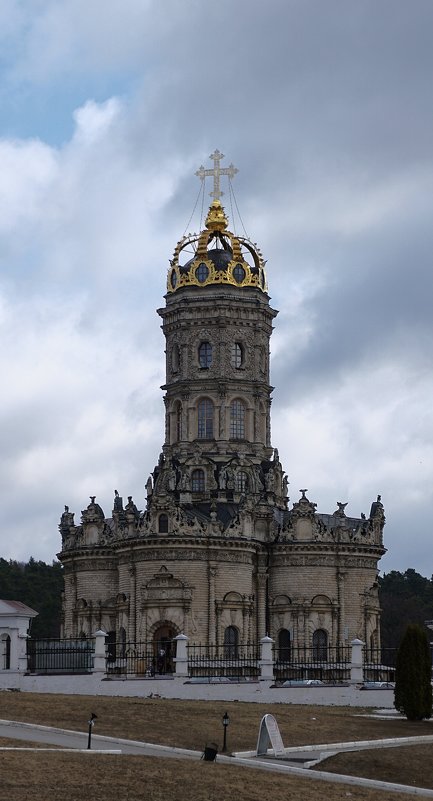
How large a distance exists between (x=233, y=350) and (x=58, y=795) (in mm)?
51495

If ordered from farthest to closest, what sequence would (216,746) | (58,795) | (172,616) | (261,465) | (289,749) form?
(261,465) < (172,616) < (289,749) < (216,746) < (58,795)

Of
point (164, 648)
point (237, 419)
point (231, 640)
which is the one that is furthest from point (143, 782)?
point (237, 419)

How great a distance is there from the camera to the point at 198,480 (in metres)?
79.2

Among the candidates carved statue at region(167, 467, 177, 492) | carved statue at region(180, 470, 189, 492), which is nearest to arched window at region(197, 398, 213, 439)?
carved statue at region(180, 470, 189, 492)

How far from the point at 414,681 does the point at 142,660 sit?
2321 centimetres

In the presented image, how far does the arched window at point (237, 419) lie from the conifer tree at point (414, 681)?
32361mm

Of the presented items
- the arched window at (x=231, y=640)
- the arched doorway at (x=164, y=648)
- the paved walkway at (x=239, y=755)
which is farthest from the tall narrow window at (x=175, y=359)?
the paved walkway at (x=239, y=755)

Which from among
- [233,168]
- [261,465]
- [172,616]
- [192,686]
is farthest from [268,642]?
[233,168]

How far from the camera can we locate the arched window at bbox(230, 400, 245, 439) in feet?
267

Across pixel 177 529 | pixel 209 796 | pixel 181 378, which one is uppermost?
pixel 181 378

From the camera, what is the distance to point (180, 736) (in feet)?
138

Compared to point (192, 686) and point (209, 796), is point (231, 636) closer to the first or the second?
point (192, 686)

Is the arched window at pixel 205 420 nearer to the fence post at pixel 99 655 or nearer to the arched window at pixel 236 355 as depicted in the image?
the arched window at pixel 236 355

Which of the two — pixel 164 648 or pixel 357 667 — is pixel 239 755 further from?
pixel 164 648
